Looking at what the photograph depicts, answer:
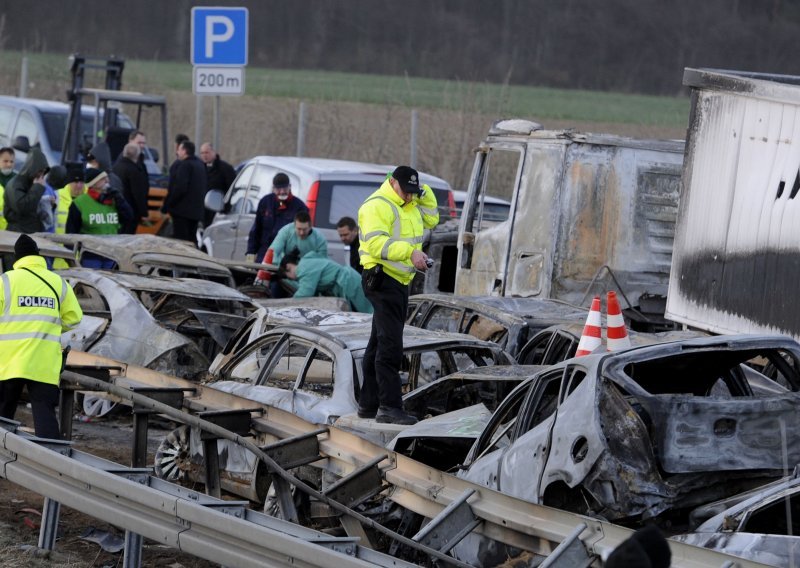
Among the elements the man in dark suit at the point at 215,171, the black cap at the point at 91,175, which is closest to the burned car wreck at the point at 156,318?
the black cap at the point at 91,175

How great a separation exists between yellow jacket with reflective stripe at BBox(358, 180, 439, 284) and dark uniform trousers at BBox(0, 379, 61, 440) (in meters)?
2.16

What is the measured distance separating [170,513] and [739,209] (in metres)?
5.85

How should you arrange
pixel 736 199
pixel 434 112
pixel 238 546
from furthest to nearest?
pixel 434 112 → pixel 736 199 → pixel 238 546

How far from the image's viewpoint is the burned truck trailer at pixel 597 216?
13312 millimetres

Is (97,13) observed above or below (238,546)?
above

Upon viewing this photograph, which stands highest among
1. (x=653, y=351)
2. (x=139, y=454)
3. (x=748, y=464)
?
(x=653, y=351)

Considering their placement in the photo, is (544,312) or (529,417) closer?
(529,417)

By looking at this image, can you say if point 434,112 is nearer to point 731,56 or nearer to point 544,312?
point 544,312

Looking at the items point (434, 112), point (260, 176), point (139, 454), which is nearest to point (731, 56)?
point (434, 112)

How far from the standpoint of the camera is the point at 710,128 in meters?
11.1

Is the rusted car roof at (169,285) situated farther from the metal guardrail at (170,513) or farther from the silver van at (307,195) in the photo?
the metal guardrail at (170,513)

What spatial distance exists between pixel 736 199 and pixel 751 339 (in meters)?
3.99

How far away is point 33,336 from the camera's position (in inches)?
347

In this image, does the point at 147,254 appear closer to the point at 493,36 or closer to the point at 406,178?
the point at 406,178
